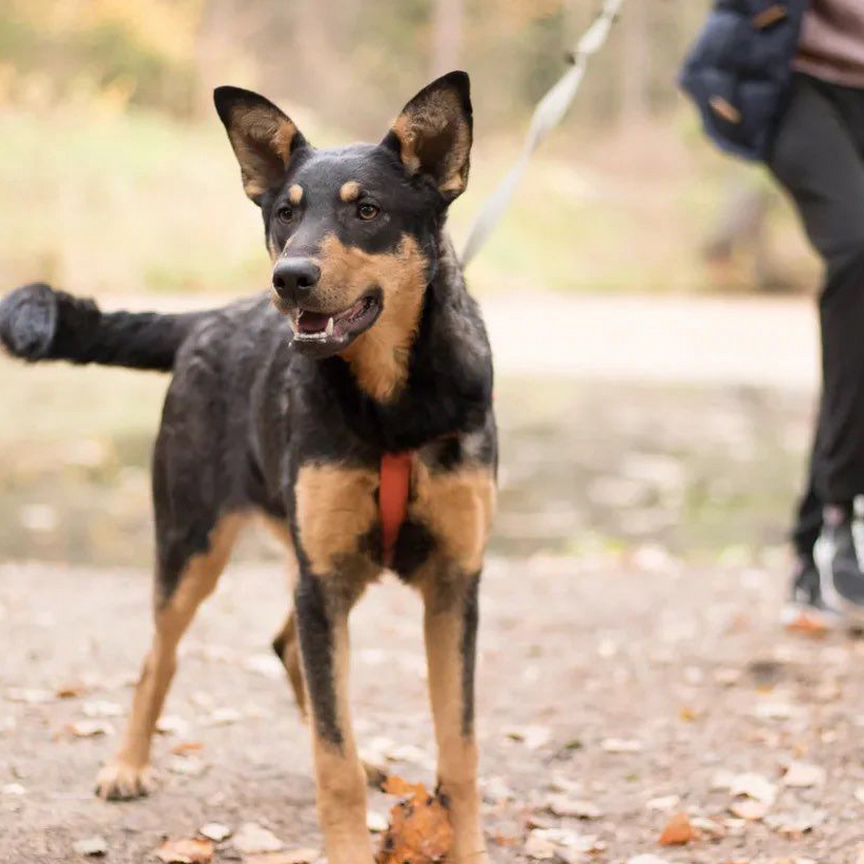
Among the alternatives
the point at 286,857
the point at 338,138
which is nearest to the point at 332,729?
the point at 286,857

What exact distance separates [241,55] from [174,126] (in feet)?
14.2

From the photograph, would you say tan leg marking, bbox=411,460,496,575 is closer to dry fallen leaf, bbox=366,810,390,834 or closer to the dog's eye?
the dog's eye

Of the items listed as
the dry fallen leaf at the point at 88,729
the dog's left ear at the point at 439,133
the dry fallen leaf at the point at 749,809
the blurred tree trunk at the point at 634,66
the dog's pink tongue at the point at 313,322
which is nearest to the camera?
the dog's pink tongue at the point at 313,322

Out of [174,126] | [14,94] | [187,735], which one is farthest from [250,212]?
[187,735]

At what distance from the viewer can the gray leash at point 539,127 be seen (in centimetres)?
398

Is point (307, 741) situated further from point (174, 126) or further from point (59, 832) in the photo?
point (174, 126)

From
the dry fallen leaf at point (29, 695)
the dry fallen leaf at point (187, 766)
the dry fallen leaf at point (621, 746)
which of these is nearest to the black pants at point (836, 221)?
the dry fallen leaf at point (621, 746)

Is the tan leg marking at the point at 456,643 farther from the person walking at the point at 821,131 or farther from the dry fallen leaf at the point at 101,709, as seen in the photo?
the person walking at the point at 821,131

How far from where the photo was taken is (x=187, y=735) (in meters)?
4.54

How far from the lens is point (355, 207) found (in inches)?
120

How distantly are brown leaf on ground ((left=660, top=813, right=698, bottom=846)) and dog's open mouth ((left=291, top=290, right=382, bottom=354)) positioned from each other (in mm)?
1718

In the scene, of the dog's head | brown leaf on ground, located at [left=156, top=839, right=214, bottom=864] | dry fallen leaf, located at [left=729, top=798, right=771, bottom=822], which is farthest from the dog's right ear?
dry fallen leaf, located at [left=729, top=798, right=771, bottom=822]

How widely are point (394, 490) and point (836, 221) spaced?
2.68 m

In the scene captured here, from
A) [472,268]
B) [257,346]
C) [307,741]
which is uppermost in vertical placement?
[257,346]
